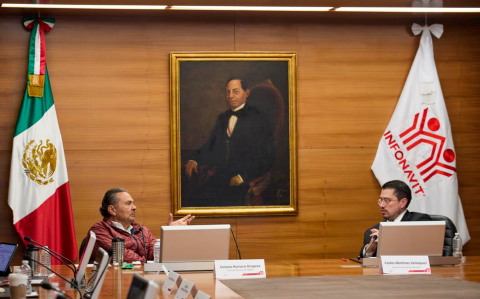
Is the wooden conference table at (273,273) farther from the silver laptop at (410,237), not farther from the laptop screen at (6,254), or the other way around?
the laptop screen at (6,254)

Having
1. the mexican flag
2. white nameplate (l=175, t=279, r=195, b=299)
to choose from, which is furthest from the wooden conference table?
the mexican flag

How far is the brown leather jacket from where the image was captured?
200 inches

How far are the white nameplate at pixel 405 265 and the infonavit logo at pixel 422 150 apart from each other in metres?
2.41

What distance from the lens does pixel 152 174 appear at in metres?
6.37

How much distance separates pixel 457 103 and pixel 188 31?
2.81 m

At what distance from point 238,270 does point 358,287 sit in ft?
2.50

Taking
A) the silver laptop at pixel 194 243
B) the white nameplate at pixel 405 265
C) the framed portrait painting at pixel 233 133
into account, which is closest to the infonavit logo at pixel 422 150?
the framed portrait painting at pixel 233 133

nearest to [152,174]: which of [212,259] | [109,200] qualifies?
[109,200]

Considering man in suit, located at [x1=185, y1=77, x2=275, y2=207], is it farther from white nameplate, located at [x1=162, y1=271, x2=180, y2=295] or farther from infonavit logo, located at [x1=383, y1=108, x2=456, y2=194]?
white nameplate, located at [x1=162, y1=271, x2=180, y2=295]

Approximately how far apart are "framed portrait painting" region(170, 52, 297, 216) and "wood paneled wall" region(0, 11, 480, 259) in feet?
0.36

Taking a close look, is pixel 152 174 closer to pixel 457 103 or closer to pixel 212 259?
pixel 212 259

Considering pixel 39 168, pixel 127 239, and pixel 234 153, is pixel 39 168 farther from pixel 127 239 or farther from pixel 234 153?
pixel 234 153

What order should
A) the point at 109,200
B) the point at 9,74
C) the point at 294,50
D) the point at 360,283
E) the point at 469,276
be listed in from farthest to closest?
1. the point at 294,50
2. the point at 9,74
3. the point at 109,200
4. the point at 469,276
5. the point at 360,283

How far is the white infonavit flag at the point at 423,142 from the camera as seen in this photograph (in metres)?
6.65
